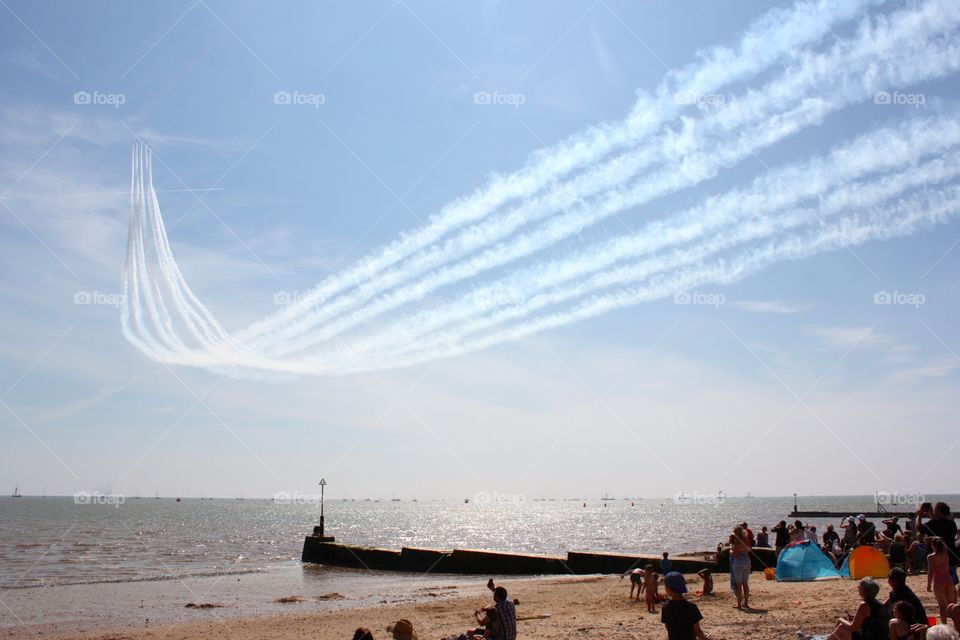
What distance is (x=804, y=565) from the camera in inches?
861

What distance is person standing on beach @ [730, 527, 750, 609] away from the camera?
17172 millimetres

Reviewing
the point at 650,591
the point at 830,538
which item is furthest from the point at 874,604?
the point at 830,538

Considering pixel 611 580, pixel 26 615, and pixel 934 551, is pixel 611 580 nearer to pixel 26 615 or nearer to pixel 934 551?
pixel 934 551

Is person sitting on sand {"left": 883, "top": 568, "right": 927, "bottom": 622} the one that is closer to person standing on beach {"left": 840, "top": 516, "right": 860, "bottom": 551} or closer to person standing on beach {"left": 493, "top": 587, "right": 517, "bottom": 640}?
person standing on beach {"left": 493, "top": 587, "right": 517, "bottom": 640}

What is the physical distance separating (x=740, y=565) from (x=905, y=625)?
341 inches

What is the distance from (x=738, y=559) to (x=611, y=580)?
41.9ft

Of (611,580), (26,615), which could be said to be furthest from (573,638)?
(26,615)

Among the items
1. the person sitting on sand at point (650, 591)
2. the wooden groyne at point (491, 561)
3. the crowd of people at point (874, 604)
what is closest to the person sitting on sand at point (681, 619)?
the crowd of people at point (874, 604)

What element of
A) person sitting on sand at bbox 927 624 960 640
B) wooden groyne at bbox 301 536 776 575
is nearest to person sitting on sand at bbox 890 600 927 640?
A: person sitting on sand at bbox 927 624 960 640

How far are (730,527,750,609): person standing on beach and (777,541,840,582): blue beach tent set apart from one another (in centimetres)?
504

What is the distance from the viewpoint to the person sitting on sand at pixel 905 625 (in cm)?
899

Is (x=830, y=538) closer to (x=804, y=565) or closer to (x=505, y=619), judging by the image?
(x=804, y=565)

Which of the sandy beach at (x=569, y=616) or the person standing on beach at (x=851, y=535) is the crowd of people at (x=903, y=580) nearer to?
the person standing on beach at (x=851, y=535)

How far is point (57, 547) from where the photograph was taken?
199 feet
